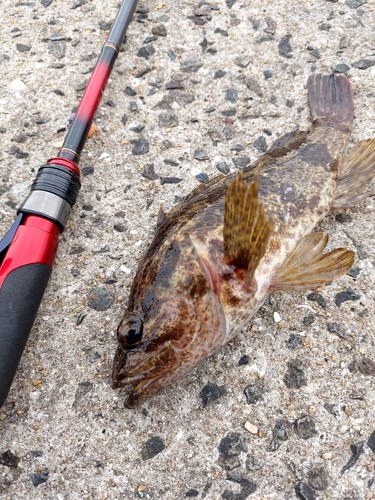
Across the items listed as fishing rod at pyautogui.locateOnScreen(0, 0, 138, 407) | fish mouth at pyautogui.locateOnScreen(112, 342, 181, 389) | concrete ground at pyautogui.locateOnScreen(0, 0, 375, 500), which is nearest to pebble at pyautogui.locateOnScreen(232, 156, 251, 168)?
concrete ground at pyautogui.locateOnScreen(0, 0, 375, 500)

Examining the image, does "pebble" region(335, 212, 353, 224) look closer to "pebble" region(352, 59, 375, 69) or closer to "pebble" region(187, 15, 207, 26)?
"pebble" region(352, 59, 375, 69)

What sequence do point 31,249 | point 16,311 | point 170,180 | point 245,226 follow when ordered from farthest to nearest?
point 170,180 < point 31,249 < point 16,311 < point 245,226

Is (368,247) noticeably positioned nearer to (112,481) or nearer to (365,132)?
(365,132)

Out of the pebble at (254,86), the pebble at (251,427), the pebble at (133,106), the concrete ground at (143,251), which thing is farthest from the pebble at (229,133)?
the pebble at (251,427)

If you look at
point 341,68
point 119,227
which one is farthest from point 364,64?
point 119,227

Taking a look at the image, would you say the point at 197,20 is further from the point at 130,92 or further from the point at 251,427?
the point at 251,427
